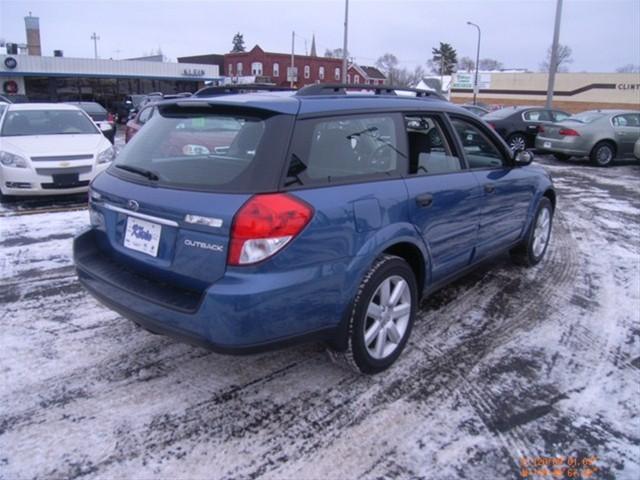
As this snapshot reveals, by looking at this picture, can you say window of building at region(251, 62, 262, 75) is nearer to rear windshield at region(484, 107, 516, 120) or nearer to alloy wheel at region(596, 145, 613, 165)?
rear windshield at region(484, 107, 516, 120)

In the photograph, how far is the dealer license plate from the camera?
281 cm

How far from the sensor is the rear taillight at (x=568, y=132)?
14.1 metres

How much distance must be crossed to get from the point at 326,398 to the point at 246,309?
0.90 metres

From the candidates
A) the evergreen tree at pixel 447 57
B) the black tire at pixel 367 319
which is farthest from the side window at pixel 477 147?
the evergreen tree at pixel 447 57

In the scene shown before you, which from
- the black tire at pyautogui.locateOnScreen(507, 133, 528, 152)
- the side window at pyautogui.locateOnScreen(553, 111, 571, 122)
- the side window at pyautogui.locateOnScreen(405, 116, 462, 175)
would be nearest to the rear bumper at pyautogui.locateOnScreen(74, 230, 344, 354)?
the side window at pyautogui.locateOnScreen(405, 116, 462, 175)

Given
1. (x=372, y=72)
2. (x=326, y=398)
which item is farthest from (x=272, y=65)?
(x=326, y=398)

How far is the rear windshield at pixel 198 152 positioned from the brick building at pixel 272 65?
183ft

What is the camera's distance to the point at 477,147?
14.6 feet

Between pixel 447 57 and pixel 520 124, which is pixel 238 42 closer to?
pixel 447 57

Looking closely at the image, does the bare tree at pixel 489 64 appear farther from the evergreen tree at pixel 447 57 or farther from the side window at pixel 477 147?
the side window at pixel 477 147

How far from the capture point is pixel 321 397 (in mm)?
3076

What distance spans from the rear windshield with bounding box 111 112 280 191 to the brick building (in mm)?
55644

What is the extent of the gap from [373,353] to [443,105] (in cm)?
198

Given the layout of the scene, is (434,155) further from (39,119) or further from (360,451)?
(39,119)
